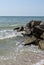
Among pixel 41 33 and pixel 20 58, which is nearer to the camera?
pixel 20 58

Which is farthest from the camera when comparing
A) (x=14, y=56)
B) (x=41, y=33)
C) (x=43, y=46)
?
(x=41, y=33)

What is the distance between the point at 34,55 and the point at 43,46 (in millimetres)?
1361

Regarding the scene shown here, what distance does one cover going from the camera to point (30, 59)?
23.4ft

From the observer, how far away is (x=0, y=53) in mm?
8242

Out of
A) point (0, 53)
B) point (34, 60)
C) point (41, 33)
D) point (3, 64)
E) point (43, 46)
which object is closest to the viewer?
point (3, 64)

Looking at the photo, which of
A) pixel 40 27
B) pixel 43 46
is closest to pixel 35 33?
pixel 40 27

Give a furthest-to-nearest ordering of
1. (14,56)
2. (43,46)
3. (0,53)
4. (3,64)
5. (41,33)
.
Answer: (41,33) < (43,46) < (0,53) < (14,56) < (3,64)

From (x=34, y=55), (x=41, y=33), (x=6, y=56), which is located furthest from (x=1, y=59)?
(x=41, y=33)

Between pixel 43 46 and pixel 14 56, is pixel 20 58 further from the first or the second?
pixel 43 46

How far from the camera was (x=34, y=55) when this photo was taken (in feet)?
25.6

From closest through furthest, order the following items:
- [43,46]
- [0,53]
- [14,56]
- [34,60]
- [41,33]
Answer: [34,60]
[14,56]
[0,53]
[43,46]
[41,33]

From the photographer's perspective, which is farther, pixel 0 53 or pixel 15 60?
pixel 0 53

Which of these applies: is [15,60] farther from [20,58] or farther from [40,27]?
[40,27]

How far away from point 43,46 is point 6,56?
2.28 meters
